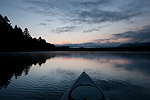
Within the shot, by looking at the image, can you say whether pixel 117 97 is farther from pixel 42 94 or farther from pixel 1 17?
pixel 1 17

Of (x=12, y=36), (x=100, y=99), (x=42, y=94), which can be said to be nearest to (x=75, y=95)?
(x=100, y=99)

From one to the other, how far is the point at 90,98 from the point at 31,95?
4.62m

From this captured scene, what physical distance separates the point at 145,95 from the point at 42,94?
7.39 m

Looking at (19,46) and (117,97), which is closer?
(117,97)

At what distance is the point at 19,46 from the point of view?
260 feet

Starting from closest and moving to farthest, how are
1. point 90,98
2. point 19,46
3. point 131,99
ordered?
1. point 90,98
2. point 131,99
3. point 19,46

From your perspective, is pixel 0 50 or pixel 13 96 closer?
pixel 13 96

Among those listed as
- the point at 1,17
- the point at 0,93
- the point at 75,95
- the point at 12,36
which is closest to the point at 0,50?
the point at 12,36

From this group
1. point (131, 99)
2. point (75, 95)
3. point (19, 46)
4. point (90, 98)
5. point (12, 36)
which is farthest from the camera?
point (19, 46)

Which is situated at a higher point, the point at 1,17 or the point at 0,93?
the point at 1,17

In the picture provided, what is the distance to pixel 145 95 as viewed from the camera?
722 centimetres

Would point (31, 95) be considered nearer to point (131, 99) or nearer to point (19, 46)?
point (131, 99)

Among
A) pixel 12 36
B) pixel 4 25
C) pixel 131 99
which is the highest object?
pixel 4 25

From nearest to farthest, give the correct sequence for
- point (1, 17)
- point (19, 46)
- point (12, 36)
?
point (1, 17)
point (12, 36)
point (19, 46)
